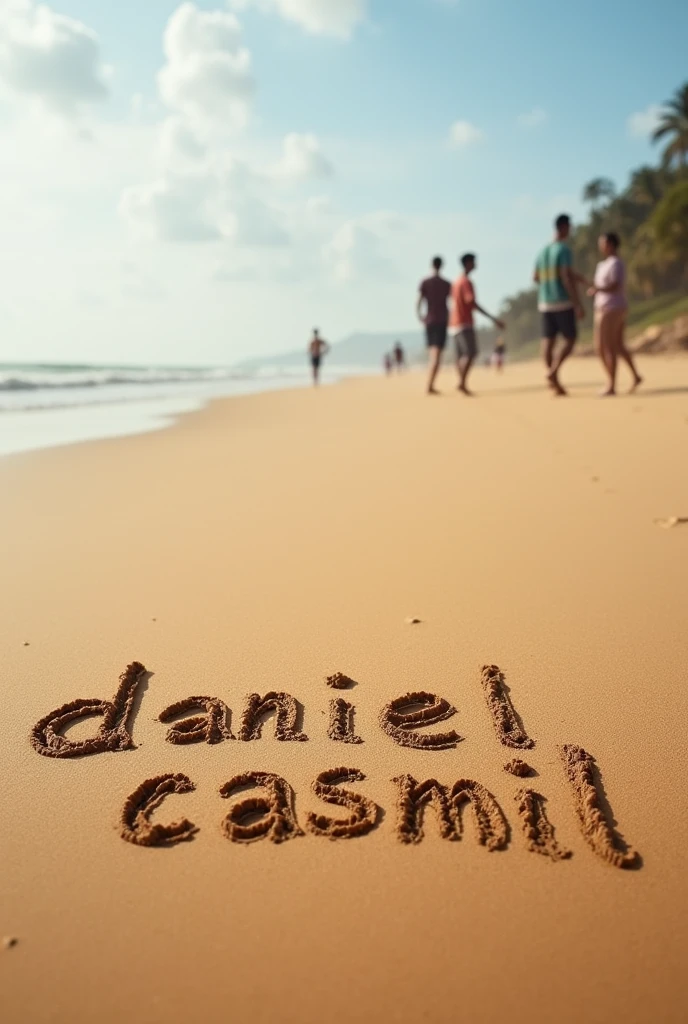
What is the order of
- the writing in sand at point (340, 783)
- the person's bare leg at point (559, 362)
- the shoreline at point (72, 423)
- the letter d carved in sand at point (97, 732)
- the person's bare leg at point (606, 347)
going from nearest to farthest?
the writing in sand at point (340, 783) < the letter d carved in sand at point (97, 732) < the shoreline at point (72, 423) < the person's bare leg at point (606, 347) < the person's bare leg at point (559, 362)

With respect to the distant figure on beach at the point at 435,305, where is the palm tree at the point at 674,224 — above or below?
above

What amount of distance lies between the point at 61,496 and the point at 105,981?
344 centimetres

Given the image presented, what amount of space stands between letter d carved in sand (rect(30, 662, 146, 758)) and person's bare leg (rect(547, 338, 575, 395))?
23.2 feet

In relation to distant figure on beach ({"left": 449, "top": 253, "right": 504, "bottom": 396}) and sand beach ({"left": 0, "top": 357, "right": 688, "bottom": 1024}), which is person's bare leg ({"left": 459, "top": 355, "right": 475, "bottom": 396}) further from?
sand beach ({"left": 0, "top": 357, "right": 688, "bottom": 1024})

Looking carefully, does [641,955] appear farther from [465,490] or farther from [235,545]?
[465,490]

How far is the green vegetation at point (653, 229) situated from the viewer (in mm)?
34812

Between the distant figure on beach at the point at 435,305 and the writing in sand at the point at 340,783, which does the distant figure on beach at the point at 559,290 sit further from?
the writing in sand at the point at 340,783

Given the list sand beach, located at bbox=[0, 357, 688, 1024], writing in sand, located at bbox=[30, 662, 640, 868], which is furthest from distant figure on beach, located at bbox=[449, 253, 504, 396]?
writing in sand, located at bbox=[30, 662, 640, 868]

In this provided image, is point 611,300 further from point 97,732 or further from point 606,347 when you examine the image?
point 97,732

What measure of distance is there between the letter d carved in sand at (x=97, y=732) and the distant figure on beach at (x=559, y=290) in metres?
6.98

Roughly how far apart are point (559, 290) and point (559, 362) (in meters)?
0.76

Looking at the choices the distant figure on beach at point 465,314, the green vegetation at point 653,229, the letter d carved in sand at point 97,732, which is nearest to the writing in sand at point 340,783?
the letter d carved in sand at point 97,732

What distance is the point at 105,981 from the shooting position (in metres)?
1.07

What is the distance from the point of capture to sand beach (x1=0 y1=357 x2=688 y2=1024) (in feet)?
3.51
